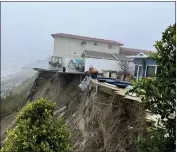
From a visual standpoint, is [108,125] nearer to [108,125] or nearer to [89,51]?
[108,125]

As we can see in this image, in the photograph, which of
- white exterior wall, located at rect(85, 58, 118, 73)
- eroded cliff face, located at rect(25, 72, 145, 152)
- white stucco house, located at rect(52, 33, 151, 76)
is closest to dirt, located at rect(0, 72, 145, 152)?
eroded cliff face, located at rect(25, 72, 145, 152)

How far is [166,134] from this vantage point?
4.06 metres

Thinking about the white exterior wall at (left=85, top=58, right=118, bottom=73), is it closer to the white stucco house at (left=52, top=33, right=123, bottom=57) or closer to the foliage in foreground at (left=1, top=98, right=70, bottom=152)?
the white stucco house at (left=52, top=33, right=123, bottom=57)

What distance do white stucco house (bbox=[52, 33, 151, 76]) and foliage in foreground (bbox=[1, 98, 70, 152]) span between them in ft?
64.5

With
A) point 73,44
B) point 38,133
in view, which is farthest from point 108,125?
point 73,44

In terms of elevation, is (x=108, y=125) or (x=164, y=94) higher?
(x=164, y=94)

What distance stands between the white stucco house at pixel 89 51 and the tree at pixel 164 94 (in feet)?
70.7

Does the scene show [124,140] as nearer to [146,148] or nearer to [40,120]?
[40,120]

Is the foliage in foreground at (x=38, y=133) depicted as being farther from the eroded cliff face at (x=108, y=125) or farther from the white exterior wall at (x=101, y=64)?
the white exterior wall at (x=101, y=64)

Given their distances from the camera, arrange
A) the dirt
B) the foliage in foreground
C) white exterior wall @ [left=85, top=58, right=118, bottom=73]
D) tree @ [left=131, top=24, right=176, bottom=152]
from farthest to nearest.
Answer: white exterior wall @ [left=85, top=58, right=118, bottom=73], the dirt, the foliage in foreground, tree @ [left=131, top=24, right=176, bottom=152]

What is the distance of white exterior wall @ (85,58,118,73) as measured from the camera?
25.3m

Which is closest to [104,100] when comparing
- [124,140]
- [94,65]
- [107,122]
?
[107,122]

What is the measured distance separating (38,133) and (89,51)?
77.3 ft

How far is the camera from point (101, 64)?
26219 mm
